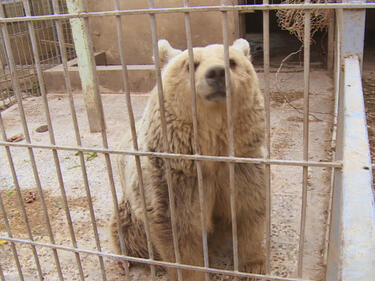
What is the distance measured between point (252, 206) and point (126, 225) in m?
0.84

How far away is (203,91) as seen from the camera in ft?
6.37

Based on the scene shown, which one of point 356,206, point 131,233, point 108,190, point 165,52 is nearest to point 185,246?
point 131,233

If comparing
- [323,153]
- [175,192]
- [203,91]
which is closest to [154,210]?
[175,192]

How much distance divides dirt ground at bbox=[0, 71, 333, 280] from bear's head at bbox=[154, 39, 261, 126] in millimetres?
1174

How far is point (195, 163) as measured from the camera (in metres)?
2.29

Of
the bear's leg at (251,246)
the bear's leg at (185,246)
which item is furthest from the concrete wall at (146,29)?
the bear's leg at (185,246)

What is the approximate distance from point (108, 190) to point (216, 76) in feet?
7.68

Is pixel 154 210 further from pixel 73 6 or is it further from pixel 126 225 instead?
pixel 73 6

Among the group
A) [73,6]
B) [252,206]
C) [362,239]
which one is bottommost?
[252,206]

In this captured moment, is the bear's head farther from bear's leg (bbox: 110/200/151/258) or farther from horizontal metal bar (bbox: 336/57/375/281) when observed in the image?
bear's leg (bbox: 110/200/151/258)

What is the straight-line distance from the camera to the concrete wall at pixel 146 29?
20.7ft

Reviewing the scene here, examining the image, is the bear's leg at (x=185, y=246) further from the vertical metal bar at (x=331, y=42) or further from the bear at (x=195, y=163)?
the vertical metal bar at (x=331, y=42)

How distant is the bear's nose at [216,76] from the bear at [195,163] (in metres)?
0.14

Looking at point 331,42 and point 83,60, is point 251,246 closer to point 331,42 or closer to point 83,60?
point 83,60
